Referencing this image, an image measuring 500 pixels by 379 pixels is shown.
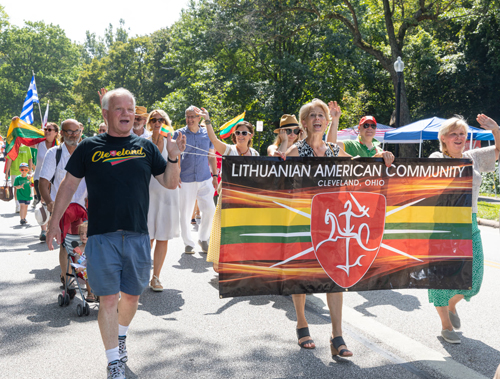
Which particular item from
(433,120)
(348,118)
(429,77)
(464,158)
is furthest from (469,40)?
(464,158)

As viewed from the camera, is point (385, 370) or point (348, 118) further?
point (348, 118)

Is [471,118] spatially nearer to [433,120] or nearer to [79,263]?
[433,120]

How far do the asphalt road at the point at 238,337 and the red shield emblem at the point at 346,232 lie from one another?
68cm

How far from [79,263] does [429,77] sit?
28566 millimetres

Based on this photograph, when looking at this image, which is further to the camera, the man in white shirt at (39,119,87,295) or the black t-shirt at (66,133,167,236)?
the man in white shirt at (39,119,87,295)

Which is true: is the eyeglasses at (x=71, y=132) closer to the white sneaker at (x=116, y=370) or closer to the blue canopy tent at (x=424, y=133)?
the white sneaker at (x=116, y=370)

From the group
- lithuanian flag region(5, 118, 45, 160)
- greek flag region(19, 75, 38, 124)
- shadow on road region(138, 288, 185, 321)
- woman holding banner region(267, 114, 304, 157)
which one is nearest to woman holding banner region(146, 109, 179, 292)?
shadow on road region(138, 288, 185, 321)

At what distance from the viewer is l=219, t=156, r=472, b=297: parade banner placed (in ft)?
12.9

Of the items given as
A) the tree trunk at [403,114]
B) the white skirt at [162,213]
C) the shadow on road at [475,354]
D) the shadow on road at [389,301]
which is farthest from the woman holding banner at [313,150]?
the tree trunk at [403,114]

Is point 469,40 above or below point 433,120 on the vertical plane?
above

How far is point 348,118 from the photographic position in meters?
32.7

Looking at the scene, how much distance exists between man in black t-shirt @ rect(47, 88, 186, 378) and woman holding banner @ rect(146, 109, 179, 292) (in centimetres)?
225

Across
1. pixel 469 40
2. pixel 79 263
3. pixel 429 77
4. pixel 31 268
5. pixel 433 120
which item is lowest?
pixel 31 268

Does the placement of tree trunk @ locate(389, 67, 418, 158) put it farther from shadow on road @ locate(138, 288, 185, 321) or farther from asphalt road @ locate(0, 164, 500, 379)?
shadow on road @ locate(138, 288, 185, 321)
